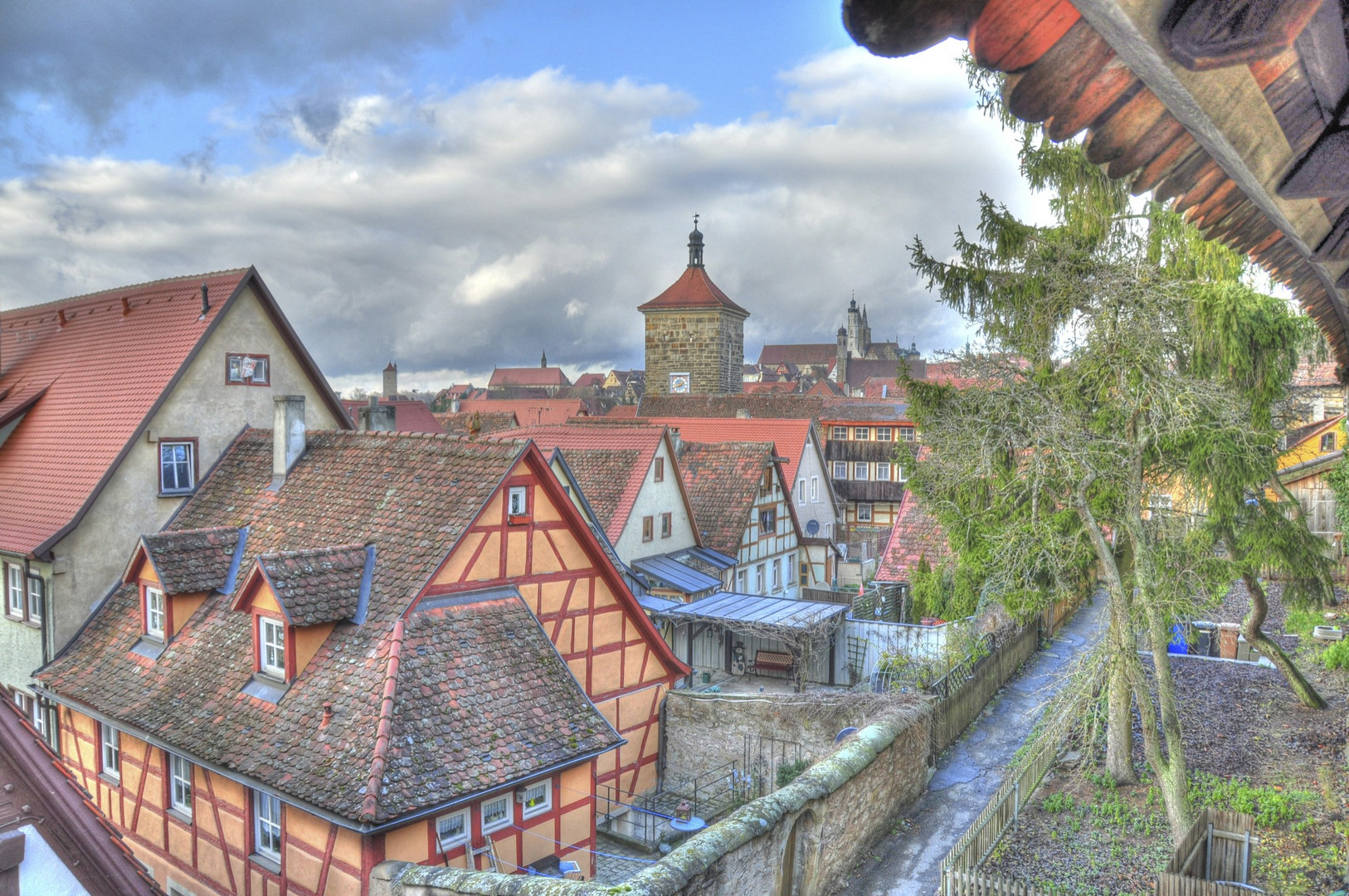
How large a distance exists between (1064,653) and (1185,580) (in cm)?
1078

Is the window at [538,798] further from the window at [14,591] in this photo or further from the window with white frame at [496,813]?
the window at [14,591]

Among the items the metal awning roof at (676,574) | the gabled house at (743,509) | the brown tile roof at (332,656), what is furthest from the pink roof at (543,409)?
the brown tile roof at (332,656)

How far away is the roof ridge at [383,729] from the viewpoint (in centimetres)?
947

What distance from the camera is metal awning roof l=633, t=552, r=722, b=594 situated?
22.9m

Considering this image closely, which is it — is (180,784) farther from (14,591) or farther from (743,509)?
(743,509)

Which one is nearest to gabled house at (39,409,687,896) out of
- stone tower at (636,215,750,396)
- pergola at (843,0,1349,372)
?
pergola at (843,0,1349,372)

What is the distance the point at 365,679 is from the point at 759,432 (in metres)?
25.8

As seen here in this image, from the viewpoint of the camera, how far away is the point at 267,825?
11094 millimetres

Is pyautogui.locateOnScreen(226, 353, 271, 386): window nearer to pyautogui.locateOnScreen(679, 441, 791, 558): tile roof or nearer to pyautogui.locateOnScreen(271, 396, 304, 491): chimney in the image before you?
pyautogui.locateOnScreen(271, 396, 304, 491): chimney

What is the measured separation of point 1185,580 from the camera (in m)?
12.6

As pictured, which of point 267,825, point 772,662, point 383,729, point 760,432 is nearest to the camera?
point 383,729

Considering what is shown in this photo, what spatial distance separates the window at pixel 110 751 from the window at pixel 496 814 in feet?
22.1

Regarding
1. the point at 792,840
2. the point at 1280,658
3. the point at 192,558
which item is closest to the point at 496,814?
the point at 792,840

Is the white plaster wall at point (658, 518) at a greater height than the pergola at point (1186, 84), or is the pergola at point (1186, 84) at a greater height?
the pergola at point (1186, 84)
